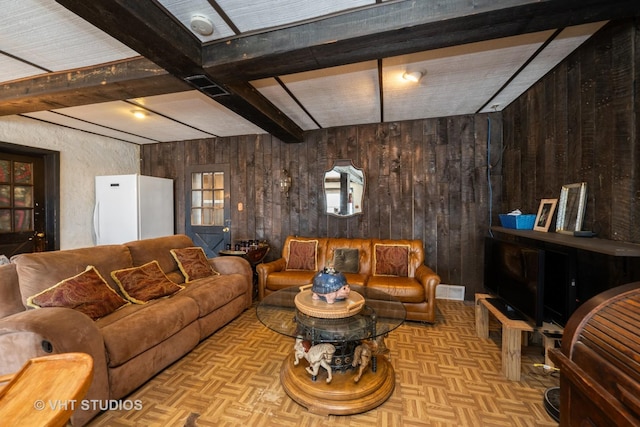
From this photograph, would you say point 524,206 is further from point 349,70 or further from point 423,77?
point 349,70

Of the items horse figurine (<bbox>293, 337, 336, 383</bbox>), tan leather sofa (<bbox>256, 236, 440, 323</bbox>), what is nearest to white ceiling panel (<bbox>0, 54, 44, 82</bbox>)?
tan leather sofa (<bbox>256, 236, 440, 323</bbox>)

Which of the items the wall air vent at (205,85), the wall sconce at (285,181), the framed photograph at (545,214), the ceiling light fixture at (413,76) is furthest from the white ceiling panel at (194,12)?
the framed photograph at (545,214)

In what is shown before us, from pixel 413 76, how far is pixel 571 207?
1.60 m

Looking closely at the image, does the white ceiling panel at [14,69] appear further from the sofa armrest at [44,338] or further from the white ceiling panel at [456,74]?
the white ceiling panel at [456,74]

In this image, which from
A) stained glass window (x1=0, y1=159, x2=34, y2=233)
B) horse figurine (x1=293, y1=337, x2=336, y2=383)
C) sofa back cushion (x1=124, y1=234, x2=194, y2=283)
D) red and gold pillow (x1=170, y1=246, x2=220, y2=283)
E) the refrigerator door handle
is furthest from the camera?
the refrigerator door handle

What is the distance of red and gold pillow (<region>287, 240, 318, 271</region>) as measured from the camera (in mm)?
3510

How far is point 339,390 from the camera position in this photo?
65.2 inches

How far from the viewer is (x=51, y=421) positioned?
68 centimetres

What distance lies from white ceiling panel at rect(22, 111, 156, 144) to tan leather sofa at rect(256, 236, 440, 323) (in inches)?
120

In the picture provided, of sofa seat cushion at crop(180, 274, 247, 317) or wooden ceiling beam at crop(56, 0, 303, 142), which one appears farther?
sofa seat cushion at crop(180, 274, 247, 317)

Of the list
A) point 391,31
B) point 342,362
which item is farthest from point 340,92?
point 342,362

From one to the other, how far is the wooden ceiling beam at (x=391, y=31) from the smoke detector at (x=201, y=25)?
114 mm

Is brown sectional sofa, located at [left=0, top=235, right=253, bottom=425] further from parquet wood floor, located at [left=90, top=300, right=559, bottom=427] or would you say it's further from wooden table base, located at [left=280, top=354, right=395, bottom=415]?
wooden table base, located at [left=280, top=354, right=395, bottom=415]

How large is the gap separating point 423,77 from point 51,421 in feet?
9.68
